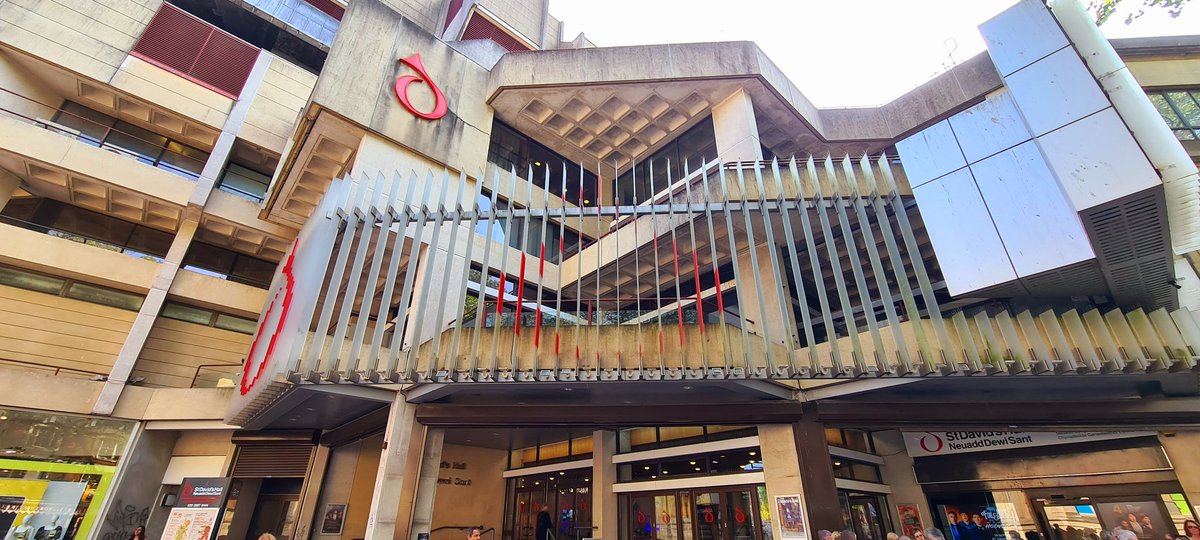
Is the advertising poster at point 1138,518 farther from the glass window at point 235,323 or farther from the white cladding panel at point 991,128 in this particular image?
the glass window at point 235,323

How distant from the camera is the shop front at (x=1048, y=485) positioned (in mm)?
9484

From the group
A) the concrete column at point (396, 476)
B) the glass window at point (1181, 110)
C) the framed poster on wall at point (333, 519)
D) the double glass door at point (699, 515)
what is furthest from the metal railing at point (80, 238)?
the glass window at point (1181, 110)

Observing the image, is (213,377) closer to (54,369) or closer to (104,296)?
(54,369)

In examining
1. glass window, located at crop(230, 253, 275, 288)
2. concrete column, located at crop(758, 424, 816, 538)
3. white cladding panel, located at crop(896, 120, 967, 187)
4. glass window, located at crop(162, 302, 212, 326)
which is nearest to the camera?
concrete column, located at crop(758, 424, 816, 538)

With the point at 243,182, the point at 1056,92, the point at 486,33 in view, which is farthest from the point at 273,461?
the point at 486,33

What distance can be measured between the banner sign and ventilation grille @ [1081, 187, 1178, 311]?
130 inches

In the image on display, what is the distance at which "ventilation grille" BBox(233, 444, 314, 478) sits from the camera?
13844mm

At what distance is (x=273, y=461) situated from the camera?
14133mm

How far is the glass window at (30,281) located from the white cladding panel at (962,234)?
80.6ft

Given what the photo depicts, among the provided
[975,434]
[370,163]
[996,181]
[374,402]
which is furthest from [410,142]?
[975,434]

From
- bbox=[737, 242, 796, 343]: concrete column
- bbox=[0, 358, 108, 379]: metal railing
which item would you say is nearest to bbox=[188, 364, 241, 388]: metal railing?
bbox=[0, 358, 108, 379]: metal railing

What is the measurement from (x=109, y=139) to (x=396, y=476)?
17.8m

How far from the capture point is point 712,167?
12211mm

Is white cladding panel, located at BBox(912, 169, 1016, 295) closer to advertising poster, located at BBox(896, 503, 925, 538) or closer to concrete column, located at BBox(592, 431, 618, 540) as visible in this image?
advertising poster, located at BBox(896, 503, 925, 538)
